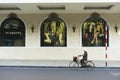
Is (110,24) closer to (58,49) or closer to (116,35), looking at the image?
(116,35)

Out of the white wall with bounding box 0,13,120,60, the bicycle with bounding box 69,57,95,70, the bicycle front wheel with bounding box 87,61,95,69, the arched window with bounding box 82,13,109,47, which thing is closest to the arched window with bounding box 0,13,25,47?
the white wall with bounding box 0,13,120,60

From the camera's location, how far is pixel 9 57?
90.0 ft

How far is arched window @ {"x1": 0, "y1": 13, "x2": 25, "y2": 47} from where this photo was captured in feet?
91.5

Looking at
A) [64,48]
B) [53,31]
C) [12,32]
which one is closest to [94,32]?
[64,48]

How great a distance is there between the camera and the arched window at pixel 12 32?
91.5 feet

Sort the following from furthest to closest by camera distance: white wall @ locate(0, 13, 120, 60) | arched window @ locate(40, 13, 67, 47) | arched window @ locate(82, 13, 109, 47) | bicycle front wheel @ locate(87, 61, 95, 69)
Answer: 1. arched window @ locate(40, 13, 67, 47)
2. arched window @ locate(82, 13, 109, 47)
3. white wall @ locate(0, 13, 120, 60)
4. bicycle front wheel @ locate(87, 61, 95, 69)

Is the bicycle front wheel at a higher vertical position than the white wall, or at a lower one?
lower

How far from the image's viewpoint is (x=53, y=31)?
28016 millimetres

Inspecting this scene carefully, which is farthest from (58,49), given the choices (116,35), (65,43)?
(116,35)

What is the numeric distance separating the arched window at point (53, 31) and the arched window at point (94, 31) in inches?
57.5

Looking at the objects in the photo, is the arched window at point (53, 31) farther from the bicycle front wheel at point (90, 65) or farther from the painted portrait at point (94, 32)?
the bicycle front wheel at point (90, 65)

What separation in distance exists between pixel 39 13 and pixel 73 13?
2427 millimetres

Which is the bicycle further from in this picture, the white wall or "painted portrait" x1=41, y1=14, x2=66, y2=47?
"painted portrait" x1=41, y1=14, x2=66, y2=47

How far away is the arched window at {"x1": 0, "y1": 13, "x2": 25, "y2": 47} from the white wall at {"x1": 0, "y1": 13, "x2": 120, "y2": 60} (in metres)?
0.38
